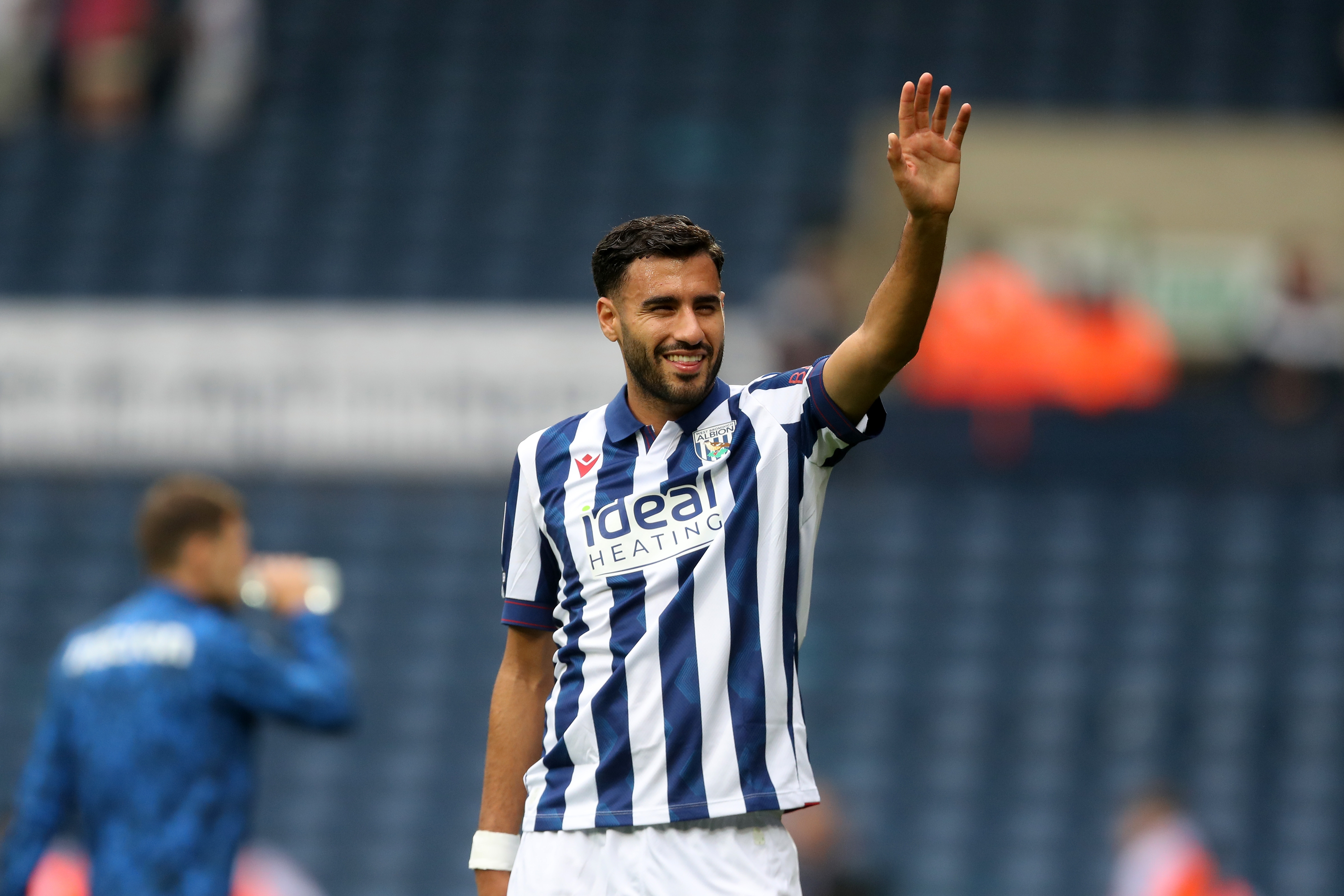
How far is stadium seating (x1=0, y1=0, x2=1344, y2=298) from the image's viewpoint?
38.5ft

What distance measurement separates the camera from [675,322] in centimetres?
259

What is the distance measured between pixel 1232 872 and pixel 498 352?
5.37 m

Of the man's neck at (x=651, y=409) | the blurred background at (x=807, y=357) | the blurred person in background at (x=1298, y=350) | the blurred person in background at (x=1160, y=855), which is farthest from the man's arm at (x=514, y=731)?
the blurred person in background at (x=1298, y=350)

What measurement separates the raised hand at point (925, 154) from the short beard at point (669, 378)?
0.39m

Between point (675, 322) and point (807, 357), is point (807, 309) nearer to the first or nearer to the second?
point (807, 357)

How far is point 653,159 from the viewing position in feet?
40.5

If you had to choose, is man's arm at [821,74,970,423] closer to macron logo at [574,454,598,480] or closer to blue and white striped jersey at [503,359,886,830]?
blue and white striped jersey at [503,359,886,830]

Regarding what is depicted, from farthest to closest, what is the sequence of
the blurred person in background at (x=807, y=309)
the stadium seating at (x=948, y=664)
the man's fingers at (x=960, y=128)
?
the blurred person in background at (x=807, y=309), the stadium seating at (x=948, y=664), the man's fingers at (x=960, y=128)

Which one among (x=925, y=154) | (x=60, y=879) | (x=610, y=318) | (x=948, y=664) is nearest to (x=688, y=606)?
(x=610, y=318)

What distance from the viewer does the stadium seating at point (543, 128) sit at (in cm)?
1174

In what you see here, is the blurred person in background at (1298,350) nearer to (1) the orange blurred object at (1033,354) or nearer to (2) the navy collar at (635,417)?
(1) the orange blurred object at (1033,354)

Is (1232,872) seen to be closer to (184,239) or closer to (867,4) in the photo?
(867,4)

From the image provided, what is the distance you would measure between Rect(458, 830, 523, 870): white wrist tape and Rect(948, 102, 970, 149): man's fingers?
131 cm

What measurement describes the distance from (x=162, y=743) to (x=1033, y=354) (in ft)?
25.3
